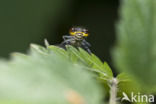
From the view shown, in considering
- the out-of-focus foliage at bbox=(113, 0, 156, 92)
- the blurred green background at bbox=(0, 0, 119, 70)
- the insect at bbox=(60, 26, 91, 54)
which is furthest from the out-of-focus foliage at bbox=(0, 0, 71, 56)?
the out-of-focus foliage at bbox=(113, 0, 156, 92)

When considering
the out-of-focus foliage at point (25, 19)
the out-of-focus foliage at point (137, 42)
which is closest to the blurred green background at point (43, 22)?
the out-of-focus foliage at point (25, 19)

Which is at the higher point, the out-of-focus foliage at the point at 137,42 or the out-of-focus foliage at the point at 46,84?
the out-of-focus foliage at the point at 137,42

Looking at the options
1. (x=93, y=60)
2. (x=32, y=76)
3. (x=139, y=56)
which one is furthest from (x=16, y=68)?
(x=93, y=60)

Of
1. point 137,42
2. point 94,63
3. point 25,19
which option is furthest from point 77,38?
point 25,19

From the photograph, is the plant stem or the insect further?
the insect

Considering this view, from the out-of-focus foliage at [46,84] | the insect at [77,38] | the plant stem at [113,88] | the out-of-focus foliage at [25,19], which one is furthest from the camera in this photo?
the out-of-focus foliage at [25,19]

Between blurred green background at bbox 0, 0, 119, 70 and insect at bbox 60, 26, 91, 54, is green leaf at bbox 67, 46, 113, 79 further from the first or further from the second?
blurred green background at bbox 0, 0, 119, 70

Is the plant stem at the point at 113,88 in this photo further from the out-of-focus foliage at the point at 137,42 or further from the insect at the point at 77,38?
the insect at the point at 77,38

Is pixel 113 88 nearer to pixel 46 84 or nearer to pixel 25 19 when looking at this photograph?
pixel 46 84
